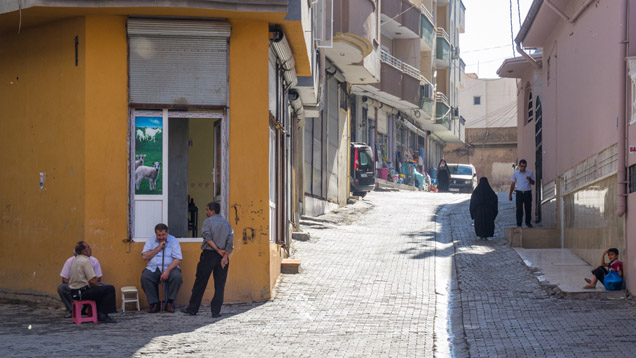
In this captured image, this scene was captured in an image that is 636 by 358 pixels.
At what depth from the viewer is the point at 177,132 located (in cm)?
1389

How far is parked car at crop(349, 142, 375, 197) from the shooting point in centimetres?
2983

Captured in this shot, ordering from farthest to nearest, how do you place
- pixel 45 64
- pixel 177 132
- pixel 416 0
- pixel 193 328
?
pixel 416 0, pixel 177 132, pixel 45 64, pixel 193 328

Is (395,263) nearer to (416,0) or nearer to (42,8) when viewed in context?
(42,8)

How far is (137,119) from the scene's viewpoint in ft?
40.5

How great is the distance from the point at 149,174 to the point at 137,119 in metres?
0.76

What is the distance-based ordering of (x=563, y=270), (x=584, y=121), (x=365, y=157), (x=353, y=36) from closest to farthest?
(x=563, y=270), (x=584, y=121), (x=353, y=36), (x=365, y=157)

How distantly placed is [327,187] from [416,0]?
14573 millimetres

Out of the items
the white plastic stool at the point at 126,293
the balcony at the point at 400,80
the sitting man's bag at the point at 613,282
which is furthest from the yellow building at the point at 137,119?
the balcony at the point at 400,80

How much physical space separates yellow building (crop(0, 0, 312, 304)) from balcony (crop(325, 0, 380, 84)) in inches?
365

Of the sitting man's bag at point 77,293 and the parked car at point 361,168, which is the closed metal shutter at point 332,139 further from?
the sitting man's bag at point 77,293

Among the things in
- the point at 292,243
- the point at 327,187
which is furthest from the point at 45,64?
the point at 327,187

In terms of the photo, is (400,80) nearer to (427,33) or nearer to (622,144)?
(427,33)

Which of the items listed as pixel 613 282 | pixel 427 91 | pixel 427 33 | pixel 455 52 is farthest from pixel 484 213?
pixel 455 52

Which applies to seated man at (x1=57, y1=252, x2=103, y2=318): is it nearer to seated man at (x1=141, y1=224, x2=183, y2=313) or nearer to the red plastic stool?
the red plastic stool
